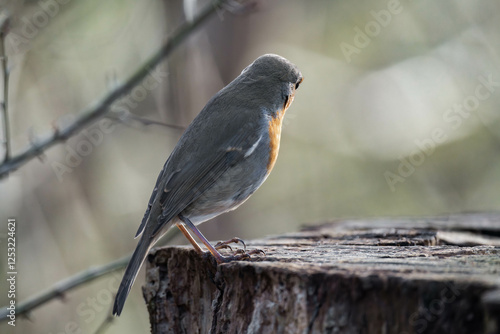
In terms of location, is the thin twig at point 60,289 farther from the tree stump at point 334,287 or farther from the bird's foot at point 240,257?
the bird's foot at point 240,257

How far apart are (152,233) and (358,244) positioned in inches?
41.8

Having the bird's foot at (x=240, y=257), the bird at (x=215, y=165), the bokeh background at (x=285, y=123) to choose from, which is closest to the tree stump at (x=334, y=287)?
the bird's foot at (x=240, y=257)

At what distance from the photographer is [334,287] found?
6.14 feet

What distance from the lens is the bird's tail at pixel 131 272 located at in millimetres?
2703

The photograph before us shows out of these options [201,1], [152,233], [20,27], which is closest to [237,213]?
[201,1]

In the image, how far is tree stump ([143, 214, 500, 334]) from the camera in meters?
1.67

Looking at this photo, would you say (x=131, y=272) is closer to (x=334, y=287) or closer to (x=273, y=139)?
(x=273, y=139)

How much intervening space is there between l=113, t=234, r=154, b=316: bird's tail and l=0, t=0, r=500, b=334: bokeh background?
323cm

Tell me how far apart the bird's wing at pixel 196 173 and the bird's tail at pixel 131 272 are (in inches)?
7.1

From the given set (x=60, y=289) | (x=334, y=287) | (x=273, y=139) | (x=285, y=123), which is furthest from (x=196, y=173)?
(x=285, y=123)

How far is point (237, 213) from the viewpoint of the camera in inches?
Answer: 316

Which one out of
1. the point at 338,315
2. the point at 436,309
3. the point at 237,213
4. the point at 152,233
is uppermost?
the point at 237,213

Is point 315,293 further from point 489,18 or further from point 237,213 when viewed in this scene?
point 489,18

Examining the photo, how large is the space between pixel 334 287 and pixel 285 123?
6399 mm
